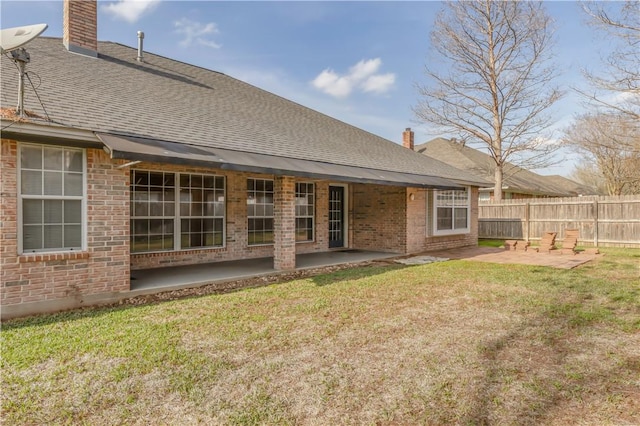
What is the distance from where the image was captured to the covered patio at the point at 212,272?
7.16 metres

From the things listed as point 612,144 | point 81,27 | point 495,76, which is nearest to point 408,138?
point 495,76

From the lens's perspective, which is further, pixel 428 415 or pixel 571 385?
pixel 571 385

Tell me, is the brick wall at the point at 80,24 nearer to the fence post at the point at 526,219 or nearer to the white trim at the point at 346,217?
the white trim at the point at 346,217

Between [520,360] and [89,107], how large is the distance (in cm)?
795

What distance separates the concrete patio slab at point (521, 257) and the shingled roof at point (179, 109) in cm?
Result: 287

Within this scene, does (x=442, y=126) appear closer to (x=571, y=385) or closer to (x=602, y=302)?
(x=602, y=302)

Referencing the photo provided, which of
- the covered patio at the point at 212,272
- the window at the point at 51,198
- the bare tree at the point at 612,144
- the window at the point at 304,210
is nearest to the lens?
the window at the point at 51,198

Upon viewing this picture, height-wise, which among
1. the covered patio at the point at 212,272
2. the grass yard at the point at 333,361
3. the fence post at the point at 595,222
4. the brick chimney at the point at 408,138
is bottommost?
the grass yard at the point at 333,361

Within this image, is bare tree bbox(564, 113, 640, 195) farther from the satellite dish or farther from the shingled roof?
the satellite dish

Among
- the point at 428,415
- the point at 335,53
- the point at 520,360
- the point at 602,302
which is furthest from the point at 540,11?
the point at 428,415

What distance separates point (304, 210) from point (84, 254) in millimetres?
7218

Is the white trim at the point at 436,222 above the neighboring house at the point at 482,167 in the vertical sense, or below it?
below

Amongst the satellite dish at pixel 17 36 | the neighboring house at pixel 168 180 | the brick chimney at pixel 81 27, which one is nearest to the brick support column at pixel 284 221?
the neighboring house at pixel 168 180

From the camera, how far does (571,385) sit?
3.50 meters
